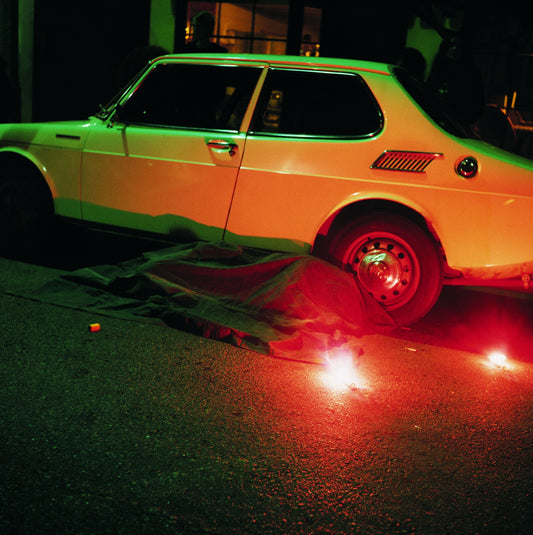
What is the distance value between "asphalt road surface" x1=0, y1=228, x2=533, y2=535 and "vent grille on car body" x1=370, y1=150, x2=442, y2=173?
1211 mm

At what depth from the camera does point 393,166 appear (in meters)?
4.69

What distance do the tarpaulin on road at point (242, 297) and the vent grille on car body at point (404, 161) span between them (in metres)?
0.83

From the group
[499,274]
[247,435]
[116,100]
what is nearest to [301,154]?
→ [499,274]

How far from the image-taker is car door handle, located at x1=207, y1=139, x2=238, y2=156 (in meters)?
5.05

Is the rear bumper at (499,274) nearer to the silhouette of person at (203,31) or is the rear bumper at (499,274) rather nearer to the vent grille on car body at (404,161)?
the vent grille on car body at (404,161)

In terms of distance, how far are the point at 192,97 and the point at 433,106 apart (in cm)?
194

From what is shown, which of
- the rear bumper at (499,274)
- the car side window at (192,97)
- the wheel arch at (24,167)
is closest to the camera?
the rear bumper at (499,274)

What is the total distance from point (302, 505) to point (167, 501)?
0.52 meters

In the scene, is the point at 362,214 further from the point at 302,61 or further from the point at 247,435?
the point at 247,435

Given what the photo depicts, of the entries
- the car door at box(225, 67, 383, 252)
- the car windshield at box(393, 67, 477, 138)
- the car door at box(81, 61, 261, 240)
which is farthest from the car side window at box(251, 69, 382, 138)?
the car windshield at box(393, 67, 477, 138)

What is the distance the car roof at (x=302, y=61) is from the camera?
4.91 metres

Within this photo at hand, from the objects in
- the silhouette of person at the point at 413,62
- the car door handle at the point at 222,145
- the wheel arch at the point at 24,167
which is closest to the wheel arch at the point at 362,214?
the car door handle at the point at 222,145

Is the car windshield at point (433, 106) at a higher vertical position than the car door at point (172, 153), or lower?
higher

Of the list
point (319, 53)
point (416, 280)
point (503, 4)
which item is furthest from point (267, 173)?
point (319, 53)
